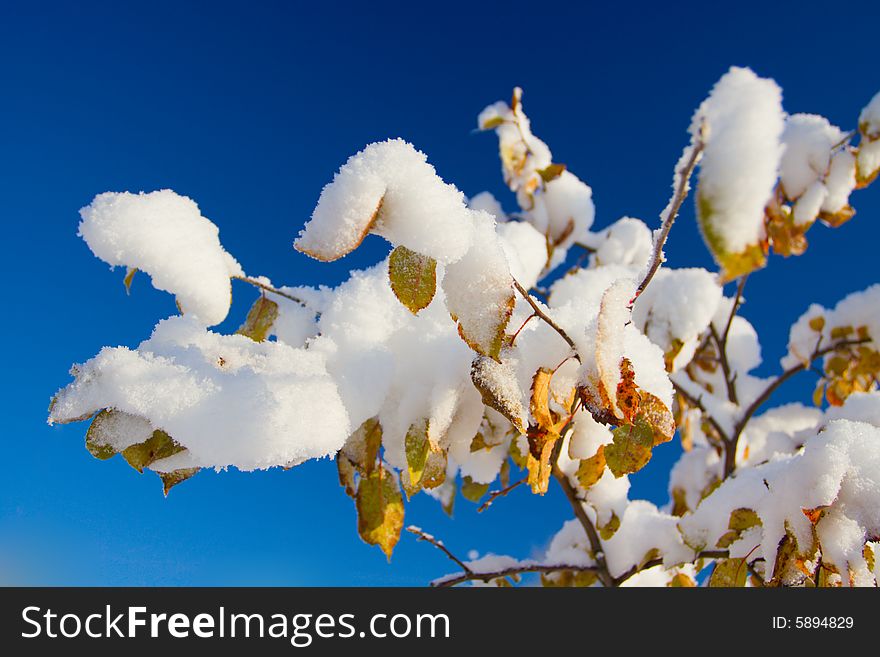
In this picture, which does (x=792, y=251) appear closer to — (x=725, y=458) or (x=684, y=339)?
(x=684, y=339)

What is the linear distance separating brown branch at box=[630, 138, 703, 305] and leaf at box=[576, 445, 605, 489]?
399mm

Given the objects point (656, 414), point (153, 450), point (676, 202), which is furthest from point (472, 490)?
point (676, 202)

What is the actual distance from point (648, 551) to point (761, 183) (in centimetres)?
94

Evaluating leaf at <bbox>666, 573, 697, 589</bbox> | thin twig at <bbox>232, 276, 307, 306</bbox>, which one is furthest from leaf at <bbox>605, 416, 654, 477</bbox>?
leaf at <bbox>666, 573, 697, 589</bbox>

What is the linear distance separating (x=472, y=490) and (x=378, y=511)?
44cm

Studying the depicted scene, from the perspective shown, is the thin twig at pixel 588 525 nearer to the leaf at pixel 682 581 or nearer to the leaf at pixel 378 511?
the leaf at pixel 682 581

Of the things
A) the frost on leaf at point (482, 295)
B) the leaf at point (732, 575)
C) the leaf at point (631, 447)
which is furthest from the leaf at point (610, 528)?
the frost on leaf at point (482, 295)

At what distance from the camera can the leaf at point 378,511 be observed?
825 mm
